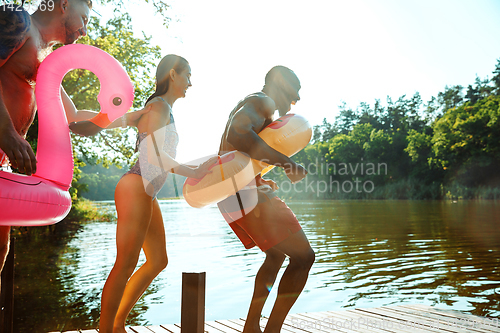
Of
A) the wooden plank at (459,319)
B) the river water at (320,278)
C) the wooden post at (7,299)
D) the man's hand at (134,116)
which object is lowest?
the river water at (320,278)

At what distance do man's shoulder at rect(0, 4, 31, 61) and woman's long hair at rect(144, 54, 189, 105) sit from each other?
3.12ft

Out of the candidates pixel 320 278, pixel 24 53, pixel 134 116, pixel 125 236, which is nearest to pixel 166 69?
pixel 134 116

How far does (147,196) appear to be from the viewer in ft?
8.80

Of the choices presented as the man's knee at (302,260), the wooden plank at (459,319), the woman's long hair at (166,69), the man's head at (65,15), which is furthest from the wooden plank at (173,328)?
the man's head at (65,15)

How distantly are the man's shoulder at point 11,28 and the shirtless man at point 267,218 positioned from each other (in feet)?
4.44

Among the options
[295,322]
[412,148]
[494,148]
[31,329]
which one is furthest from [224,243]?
[412,148]

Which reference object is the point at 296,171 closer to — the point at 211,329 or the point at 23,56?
the point at 23,56

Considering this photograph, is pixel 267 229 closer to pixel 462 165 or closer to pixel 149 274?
pixel 149 274

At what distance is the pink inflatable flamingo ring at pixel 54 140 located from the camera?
2.01m

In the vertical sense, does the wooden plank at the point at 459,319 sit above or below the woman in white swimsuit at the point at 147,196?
below

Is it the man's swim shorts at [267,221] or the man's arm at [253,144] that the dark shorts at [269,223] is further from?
the man's arm at [253,144]

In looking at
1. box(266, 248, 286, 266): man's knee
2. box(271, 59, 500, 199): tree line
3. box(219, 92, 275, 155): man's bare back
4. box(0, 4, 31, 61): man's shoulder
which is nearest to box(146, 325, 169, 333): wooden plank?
box(266, 248, 286, 266): man's knee

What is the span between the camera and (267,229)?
2928 mm

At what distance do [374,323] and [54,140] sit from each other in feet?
11.2
